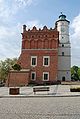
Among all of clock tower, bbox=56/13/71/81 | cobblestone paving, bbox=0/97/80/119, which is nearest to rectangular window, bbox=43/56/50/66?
clock tower, bbox=56/13/71/81

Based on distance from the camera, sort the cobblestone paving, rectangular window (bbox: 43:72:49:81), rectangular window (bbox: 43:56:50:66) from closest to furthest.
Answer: the cobblestone paving < rectangular window (bbox: 43:72:49:81) < rectangular window (bbox: 43:56:50:66)

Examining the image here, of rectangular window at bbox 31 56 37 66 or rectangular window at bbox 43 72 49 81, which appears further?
rectangular window at bbox 31 56 37 66

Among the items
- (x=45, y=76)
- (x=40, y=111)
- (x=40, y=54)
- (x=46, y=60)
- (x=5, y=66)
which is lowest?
(x=40, y=111)

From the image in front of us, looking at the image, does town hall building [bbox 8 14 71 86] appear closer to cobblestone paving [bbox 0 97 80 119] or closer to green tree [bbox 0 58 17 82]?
green tree [bbox 0 58 17 82]

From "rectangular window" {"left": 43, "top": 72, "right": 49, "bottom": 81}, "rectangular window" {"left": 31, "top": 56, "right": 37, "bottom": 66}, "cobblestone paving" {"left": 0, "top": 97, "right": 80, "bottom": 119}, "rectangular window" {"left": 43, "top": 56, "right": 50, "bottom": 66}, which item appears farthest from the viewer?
"rectangular window" {"left": 31, "top": 56, "right": 37, "bottom": 66}

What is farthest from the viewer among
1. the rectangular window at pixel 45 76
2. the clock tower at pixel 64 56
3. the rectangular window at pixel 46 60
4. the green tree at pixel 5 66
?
the green tree at pixel 5 66

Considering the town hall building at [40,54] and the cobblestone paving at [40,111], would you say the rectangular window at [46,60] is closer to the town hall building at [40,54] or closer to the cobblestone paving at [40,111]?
the town hall building at [40,54]

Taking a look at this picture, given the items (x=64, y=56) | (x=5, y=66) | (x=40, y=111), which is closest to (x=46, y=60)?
(x=64, y=56)

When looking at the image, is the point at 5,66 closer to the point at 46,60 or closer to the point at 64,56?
the point at 64,56

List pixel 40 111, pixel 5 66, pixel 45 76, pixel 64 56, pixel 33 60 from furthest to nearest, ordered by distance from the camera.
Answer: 1. pixel 5 66
2. pixel 64 56
3. pixel 33 60
4. pixel 45 76
5. pixel 40 111

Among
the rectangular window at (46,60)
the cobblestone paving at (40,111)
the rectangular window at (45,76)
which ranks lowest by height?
the cobblestone paving at (40,111)

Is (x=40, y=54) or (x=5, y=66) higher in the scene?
(x=40, y=54)

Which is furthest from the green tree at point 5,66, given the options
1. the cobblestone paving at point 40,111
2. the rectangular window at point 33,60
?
the cobblestone paving at point 40,111

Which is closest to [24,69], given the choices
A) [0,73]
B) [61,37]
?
[61,37]
